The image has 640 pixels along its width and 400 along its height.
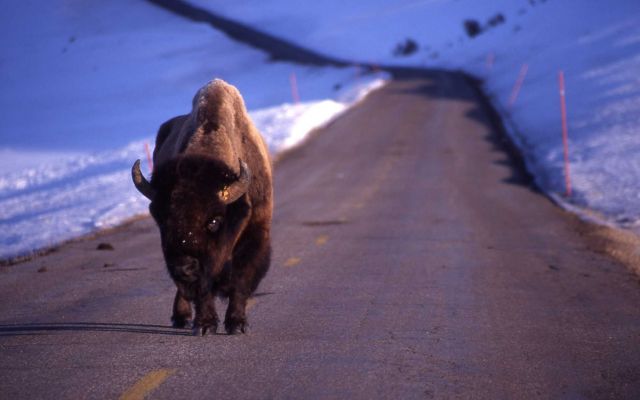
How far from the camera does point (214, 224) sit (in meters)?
7.36

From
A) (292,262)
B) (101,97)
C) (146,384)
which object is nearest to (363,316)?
(146,384)

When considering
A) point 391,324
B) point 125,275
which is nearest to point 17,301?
point 125,275

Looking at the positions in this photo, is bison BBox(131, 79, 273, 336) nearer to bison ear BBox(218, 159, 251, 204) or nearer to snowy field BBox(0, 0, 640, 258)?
bison ear BBox(218, 159, 251, 204)

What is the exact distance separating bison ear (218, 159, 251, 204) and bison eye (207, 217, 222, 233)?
0.53ft

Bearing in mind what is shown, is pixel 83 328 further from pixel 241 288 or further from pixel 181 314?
pixel 241 288

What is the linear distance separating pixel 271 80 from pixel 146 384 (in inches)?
1956

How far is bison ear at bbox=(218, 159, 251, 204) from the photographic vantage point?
24.6 ft

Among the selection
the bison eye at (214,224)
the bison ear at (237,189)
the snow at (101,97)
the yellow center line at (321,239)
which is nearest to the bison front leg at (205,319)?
the bison eye at (214,224)

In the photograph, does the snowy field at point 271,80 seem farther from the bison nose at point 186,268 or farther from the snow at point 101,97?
the bison nose at point 186,268

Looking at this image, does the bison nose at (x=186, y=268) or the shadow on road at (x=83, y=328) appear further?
the shadow on road at (x=83, y=328)

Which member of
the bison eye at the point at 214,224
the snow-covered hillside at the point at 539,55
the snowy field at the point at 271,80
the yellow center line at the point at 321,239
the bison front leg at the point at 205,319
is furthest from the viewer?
the snow-covered hillside at the point at 539,55

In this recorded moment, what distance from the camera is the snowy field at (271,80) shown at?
72.7 ft

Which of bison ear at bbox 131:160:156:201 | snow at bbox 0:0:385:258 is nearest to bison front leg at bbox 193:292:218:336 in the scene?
bison ear at bbox 131:160:156:201

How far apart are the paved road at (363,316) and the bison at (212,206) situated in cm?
45
